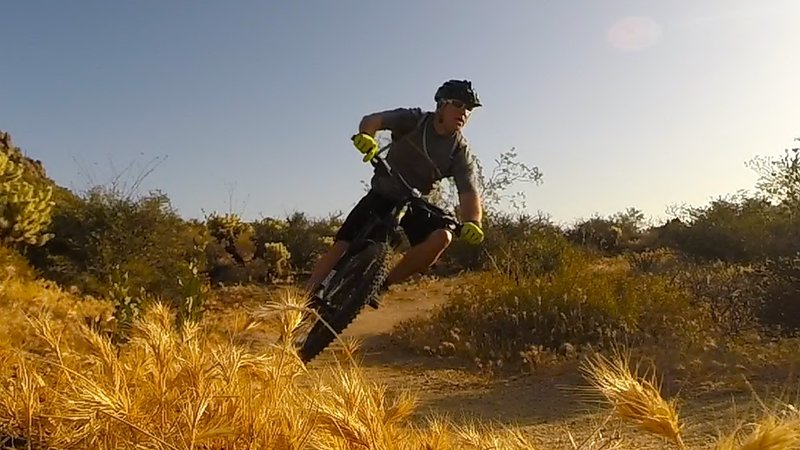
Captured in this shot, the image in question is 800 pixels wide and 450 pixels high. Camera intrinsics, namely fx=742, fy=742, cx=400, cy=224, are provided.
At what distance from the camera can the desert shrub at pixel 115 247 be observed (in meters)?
9.82

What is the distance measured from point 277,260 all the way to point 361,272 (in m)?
11.7

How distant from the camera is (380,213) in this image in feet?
16.6

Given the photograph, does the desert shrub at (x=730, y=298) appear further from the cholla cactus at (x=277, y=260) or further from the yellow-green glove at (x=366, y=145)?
the cholla cactus at (x=277, y=260)

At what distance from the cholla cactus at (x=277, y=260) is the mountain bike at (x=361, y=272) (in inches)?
442

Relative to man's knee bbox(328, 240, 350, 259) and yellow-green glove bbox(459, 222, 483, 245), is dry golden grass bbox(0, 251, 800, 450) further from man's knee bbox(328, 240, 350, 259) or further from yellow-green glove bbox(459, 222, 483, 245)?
man's knee bbox(328, 240, 350, 259)

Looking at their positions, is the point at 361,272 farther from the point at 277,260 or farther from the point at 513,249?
the point at 277,260

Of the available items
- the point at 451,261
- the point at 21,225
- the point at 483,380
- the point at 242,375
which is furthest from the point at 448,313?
the point at 451,261

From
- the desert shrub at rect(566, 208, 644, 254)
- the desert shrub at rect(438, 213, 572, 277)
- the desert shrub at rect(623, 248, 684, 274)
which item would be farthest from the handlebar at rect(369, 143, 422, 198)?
the desert shrub at rect(566, 208, 644, 254)

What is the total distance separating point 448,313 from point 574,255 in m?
5.57

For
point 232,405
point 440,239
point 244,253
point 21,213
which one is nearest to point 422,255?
point 440,239

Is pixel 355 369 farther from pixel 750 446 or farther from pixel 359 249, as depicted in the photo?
pixel 359 249

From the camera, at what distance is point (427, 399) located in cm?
566

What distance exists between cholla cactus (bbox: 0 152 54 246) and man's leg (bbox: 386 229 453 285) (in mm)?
6346

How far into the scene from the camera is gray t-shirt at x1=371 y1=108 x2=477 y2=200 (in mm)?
5047
